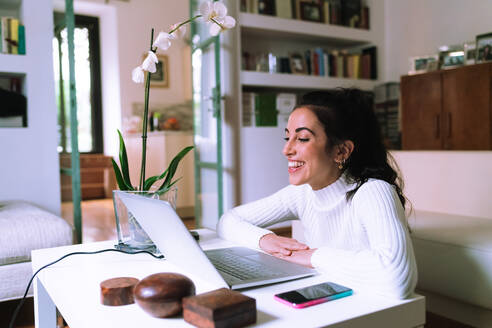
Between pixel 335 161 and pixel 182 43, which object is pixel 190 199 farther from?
pixel 335 161

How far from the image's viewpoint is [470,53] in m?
3.49

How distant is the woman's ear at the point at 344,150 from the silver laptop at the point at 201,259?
340mm

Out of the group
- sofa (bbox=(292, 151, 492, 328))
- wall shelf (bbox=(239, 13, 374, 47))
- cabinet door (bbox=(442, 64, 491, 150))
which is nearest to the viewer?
sofa (bbox=(292, 151, 492, 328))

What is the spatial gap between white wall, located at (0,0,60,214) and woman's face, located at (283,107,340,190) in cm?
215

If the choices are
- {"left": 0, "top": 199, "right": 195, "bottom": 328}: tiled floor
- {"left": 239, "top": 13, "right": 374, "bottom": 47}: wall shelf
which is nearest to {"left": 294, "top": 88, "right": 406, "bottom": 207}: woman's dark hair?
{"left": 0, "top": 199, "right": 195, "bottom": 328}: tiled floor

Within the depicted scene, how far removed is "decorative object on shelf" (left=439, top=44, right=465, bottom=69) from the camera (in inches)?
141

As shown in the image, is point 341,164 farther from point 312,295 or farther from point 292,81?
point 292,81

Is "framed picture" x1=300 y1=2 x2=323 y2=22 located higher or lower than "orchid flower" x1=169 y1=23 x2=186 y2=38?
higher

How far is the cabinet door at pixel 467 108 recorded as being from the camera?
10.8ft

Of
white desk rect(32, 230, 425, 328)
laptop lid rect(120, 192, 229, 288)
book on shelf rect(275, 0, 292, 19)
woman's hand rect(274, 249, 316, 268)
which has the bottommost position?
white desk rect(32, 230, 425, 328)

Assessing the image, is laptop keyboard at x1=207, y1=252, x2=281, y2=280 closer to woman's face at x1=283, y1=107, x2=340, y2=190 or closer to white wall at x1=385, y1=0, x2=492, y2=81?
woman's face at x1=283, y1=107, x2=340, y2=190

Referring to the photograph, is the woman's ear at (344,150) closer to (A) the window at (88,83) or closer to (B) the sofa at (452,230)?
(B) the sofa at (452,230)

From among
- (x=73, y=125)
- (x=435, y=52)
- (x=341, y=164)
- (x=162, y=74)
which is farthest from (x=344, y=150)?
(x=162, y=74)

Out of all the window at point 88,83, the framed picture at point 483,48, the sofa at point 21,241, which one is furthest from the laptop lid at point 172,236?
the window at point 88,83
